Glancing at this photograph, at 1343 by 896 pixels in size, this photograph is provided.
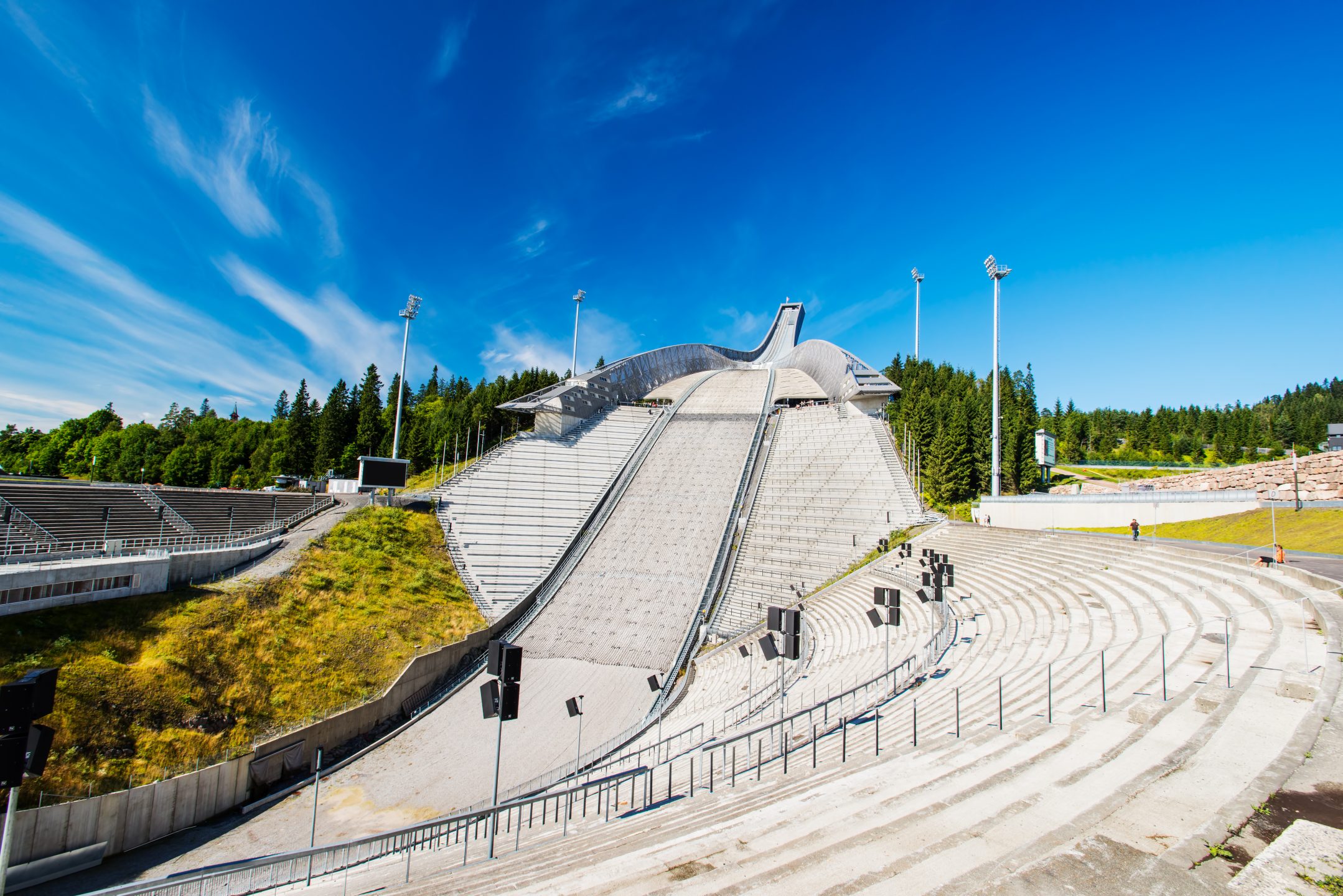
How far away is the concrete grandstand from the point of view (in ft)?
16.4

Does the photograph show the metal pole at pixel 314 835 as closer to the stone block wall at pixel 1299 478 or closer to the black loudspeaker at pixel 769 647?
the black loudspeaker at pixel 769 647

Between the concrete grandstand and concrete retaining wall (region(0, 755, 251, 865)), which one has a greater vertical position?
→ the concrete grandstand

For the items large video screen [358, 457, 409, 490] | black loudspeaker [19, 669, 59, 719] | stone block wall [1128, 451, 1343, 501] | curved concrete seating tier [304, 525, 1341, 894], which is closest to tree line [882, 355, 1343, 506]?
stone block wall [1128, 451, 1343, 501]

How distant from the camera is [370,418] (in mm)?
50625

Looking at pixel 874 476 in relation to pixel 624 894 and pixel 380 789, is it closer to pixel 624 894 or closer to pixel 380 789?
pixel 380 789

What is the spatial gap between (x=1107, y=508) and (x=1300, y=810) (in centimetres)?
A: 2452

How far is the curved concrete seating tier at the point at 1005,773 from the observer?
4648 mm

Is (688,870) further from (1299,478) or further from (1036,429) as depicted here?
(1036,429)

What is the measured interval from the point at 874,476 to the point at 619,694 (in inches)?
796

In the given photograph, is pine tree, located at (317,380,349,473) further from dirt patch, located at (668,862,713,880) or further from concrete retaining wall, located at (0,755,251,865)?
dirt patch, located at (668,862,713,880)

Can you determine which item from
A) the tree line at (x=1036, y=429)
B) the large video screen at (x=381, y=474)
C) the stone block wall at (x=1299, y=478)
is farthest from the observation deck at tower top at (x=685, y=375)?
the stone block wall at (x=1299, y=478)

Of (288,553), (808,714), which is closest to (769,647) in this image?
(808,714)

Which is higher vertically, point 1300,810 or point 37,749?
point 1300,810

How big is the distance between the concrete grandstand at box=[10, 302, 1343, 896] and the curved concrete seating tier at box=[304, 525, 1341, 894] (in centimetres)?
4
